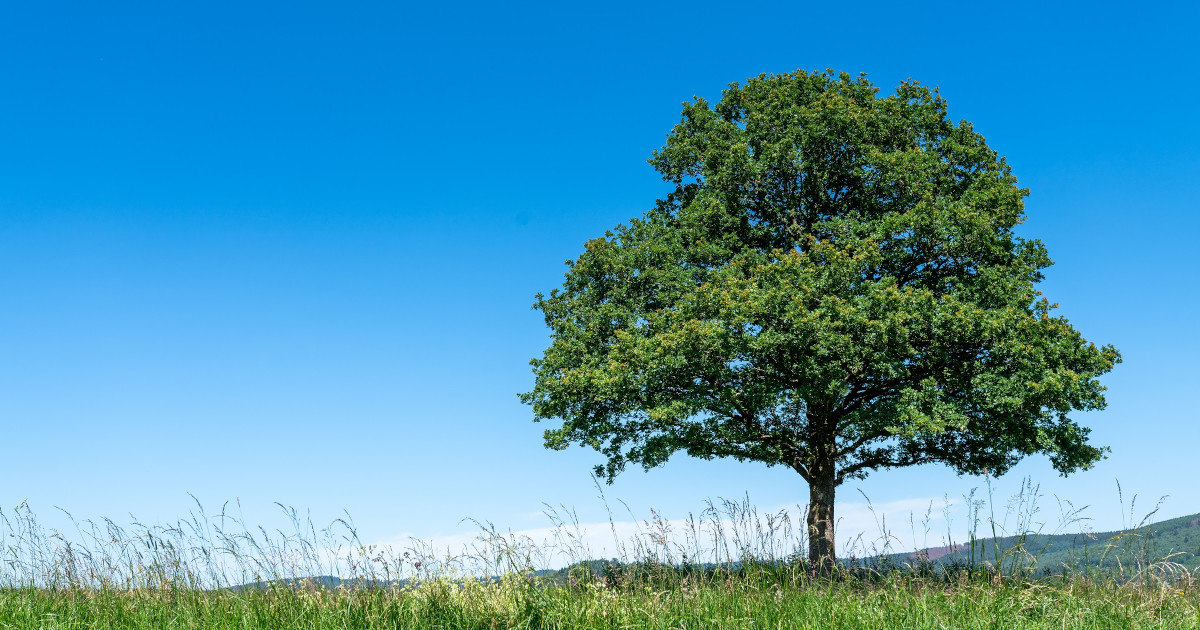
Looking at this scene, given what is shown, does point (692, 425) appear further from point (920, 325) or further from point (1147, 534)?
point (1147, 534)

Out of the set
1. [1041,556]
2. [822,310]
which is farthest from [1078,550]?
[822,310]

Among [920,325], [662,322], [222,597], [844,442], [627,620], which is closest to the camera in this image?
[627,620]

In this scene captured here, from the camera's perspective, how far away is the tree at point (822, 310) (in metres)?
14.9

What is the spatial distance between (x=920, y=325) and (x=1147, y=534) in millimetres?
7670

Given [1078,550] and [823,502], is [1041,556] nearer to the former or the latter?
[1078,550]

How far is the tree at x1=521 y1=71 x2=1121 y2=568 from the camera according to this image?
14.9 metres

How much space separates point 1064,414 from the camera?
15781 millimetres

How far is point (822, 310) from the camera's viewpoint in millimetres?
14828

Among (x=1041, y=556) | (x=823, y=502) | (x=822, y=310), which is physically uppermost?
(x=822, y=310)

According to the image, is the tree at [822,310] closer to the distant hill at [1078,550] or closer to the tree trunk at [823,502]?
the tree trunk at [823,502]

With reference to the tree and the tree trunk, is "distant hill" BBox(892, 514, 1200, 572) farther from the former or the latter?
the tree trunk

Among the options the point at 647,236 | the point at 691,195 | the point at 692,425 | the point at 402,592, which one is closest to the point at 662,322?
the point at 692,425

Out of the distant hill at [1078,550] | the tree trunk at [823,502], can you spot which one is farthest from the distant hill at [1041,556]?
the tree trunk at [823,502]

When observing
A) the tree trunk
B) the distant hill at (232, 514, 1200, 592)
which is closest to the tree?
the tree trunk
